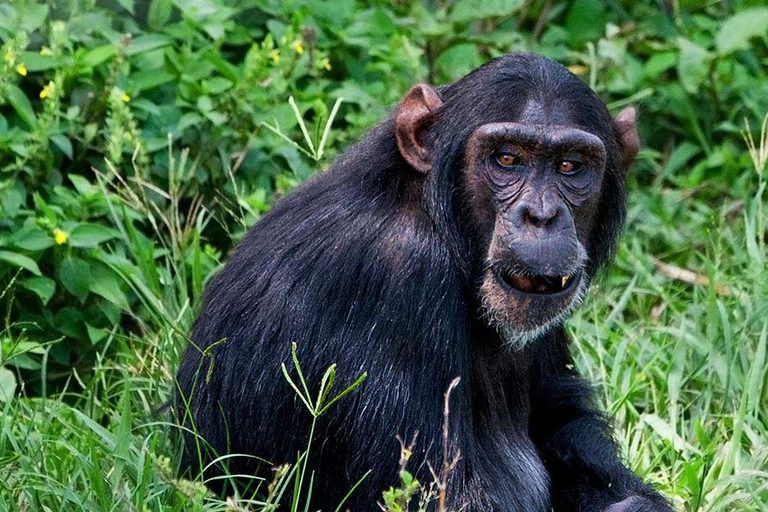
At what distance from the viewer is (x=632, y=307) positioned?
9234 mm

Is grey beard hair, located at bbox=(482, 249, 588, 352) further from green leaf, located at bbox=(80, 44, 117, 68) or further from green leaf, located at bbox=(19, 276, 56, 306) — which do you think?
green leaf, located at bbox=(80, 44, 117, 68)

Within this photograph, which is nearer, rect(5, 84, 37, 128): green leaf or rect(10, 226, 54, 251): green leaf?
rect(10, 226, 54, 251): green leaf

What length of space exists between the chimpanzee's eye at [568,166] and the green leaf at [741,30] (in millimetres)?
4813

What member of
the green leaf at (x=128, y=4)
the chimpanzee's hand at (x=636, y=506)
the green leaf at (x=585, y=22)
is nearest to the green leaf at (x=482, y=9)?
the green leaf at (x=585, y=22)

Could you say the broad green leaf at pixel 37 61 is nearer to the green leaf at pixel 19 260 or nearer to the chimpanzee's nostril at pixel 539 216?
the green leaf at pixel 19 260

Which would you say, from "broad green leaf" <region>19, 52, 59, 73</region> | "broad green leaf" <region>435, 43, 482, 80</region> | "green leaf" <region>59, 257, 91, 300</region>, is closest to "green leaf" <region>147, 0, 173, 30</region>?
"broad green leaf" <region>19, 52, 59, 73</region>

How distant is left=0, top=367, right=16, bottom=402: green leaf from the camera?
674 centimetres

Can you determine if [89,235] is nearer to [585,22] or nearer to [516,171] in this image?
[516,171]

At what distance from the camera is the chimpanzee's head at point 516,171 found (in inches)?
240

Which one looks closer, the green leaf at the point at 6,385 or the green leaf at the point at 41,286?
the green leaf at the point at 6,385

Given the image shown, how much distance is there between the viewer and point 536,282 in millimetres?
6293

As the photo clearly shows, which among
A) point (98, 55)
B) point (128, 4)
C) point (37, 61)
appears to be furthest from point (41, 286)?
point (128, 4)

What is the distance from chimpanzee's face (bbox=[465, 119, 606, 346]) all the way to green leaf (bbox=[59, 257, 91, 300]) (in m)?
2.59

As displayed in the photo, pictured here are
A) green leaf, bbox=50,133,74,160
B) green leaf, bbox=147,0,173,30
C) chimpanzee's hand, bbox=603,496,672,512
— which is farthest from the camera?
green leaf, bbox=147,0,173,30
